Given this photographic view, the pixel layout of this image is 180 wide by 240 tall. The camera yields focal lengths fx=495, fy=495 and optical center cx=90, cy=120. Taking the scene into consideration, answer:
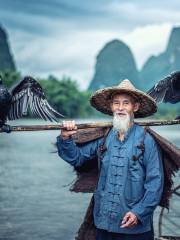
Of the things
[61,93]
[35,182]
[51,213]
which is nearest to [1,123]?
[51,213]

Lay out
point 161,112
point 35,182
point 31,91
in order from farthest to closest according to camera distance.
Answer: point 161,112 < point 35,182 < point 31,91

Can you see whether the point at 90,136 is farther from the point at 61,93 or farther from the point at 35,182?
the point at 61,93

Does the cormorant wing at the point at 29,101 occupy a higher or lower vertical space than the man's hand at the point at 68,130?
higher

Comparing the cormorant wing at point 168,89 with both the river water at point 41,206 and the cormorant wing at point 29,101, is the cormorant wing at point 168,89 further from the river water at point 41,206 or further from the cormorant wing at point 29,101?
the river water at point 41,206

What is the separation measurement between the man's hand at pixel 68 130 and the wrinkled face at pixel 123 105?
284 millimetres

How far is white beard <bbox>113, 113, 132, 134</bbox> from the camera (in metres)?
3.09

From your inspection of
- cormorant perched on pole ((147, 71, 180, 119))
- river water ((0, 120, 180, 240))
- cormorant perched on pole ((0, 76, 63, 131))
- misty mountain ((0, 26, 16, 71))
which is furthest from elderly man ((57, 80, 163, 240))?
misty mountain ((0, 26, 16, 71))

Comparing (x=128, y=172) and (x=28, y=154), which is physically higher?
(x=128, y=172)

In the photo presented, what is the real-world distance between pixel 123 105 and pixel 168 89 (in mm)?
1728

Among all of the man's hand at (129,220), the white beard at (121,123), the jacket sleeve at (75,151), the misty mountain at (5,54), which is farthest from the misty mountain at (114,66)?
the man's hand at (129,220)

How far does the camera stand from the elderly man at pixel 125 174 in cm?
304

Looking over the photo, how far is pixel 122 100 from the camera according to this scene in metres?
3.19

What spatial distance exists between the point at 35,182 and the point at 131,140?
7315mm

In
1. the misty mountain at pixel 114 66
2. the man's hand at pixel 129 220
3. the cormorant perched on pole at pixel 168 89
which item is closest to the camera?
the man's hand at pixel 129 220
